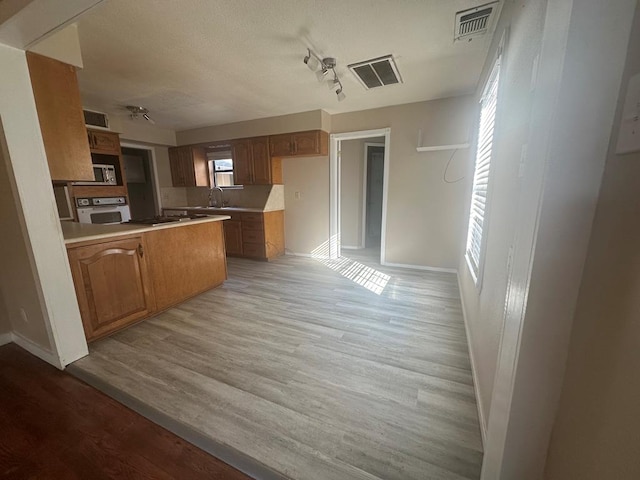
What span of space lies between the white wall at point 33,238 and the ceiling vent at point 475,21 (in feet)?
9.48

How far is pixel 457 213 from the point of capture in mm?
3418

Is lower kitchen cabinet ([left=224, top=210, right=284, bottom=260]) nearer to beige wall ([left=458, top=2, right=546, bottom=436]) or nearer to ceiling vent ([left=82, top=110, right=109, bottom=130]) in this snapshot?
ceiling vent ([left=82, top=110, right=109, bottom=130])

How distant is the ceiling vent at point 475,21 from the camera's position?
1.66 meters

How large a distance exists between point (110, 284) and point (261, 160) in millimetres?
2995

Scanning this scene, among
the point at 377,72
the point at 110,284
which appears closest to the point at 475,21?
the point at 377,72

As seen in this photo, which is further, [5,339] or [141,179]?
[141,179]

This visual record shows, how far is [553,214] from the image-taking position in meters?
0.63

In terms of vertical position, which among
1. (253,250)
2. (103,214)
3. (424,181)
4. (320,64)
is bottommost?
(253,250)

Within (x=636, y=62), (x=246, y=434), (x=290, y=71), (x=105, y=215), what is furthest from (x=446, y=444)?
(x=105, y=215)

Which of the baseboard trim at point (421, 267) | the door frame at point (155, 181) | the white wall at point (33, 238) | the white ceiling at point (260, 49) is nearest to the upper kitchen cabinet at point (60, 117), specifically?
the white wall at point (33, 238)

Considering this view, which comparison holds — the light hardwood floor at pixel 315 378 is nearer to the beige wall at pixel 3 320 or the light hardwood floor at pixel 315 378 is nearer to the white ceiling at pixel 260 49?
the beige wall at pixel 3 320

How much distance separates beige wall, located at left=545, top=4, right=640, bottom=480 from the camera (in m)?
0.51

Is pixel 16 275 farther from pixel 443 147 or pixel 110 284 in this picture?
pixel 443 147

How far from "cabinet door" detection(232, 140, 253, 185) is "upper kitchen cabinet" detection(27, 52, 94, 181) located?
269cm
